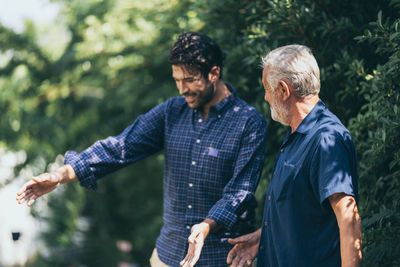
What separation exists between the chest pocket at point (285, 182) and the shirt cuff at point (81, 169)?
1056mm

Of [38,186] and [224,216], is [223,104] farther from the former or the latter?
[38,186]

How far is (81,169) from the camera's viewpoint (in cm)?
242

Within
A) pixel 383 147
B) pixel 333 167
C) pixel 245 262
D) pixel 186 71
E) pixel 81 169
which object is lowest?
pixel 245 262

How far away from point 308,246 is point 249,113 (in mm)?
849

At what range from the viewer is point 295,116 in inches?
77.0

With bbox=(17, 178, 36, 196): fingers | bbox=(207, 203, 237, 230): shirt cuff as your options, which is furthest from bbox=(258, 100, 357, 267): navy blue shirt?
bbox=(17, 178, 36, 196): fingers

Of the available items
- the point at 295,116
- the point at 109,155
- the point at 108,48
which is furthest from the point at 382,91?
the point at 108,48

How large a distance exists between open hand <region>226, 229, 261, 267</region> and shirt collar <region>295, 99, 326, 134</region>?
2.31 ft

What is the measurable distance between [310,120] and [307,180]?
0.26 m

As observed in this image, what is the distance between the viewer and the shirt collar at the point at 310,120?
1.87 meters

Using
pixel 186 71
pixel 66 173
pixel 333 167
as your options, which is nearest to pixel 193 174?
pixel 186 71

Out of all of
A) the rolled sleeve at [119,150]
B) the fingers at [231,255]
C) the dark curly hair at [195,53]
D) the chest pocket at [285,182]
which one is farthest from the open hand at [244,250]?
the dark curly hair at [195,53]

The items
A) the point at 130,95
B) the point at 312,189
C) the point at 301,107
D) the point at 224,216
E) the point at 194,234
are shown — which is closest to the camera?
the point at 312,189

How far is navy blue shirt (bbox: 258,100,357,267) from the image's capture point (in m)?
1.69
